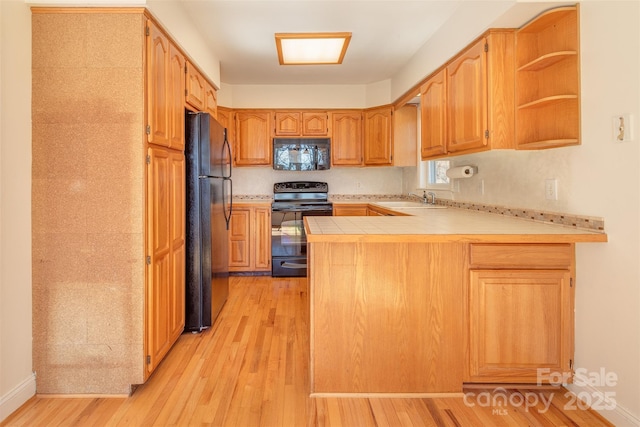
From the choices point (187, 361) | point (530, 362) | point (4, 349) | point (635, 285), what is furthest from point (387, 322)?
point (4, 349)

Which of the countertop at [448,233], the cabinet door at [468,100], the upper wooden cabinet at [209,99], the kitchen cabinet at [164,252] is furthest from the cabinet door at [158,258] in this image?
the cabinet door at [468,100]

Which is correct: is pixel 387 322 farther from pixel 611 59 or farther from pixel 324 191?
pixel 324 191

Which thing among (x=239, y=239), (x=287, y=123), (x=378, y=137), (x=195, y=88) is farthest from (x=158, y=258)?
(x=378, y=137)

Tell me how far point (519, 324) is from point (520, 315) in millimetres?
46

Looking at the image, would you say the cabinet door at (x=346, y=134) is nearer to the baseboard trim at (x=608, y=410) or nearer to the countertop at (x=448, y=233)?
the countertop at (x=448, y=233)

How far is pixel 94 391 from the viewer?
2182 millimetres

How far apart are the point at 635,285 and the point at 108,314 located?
8.16ft

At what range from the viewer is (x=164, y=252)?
2.50 m

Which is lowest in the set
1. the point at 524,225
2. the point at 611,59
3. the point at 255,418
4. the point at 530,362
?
the point at 255,418

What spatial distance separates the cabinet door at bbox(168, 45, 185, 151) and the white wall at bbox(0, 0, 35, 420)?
741mm

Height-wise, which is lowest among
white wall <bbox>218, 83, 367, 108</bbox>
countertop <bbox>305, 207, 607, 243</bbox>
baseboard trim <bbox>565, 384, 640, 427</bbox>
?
baseboard trim <bbox>565, 384, 640, 427</bbox>

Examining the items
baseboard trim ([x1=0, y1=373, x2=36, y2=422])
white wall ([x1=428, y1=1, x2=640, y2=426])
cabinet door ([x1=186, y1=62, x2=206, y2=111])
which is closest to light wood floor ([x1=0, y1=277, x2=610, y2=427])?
baseboard trim ([x1=0, y1=373, x2=36, y2=422])

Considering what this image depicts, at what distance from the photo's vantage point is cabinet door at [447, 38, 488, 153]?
261 cm

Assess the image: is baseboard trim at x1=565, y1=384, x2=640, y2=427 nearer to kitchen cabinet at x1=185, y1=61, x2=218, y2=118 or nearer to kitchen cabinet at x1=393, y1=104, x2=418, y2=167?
kitchen cabinet at x1=185, y1=61, x2=218, y2=118
